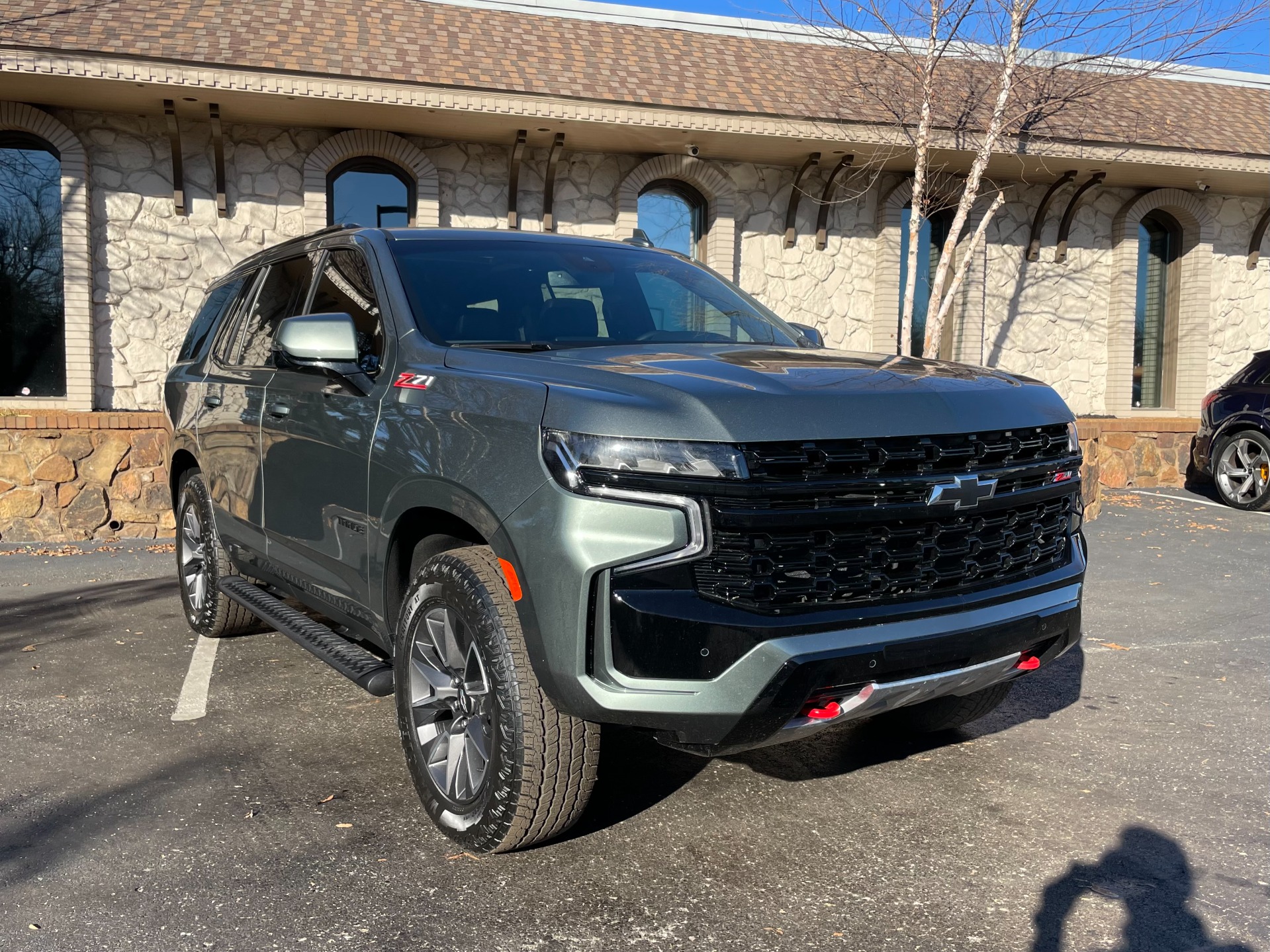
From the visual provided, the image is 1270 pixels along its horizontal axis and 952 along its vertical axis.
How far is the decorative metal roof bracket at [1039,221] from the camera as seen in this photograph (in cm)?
1520

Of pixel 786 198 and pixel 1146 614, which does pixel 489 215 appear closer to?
pixel 786 198

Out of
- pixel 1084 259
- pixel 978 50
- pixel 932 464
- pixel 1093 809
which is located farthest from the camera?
pixel 1084 259

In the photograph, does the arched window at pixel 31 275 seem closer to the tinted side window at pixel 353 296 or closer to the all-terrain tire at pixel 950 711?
the tinted side window at pixel 353 296

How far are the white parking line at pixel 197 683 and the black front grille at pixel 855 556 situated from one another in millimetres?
2866

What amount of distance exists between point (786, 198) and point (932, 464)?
12.4m

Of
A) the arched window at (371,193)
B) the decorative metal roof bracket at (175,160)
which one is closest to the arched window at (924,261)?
the arched window at (371,193)

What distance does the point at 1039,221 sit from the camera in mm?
15734

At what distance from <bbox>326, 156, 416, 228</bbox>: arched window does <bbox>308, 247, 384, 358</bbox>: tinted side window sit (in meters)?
9.38

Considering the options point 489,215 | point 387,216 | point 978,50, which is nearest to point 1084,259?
point 978,50

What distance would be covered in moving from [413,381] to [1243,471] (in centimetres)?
1091

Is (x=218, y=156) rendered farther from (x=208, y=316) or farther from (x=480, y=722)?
(x=480, y=722)

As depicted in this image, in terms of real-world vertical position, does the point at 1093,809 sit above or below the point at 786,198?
below

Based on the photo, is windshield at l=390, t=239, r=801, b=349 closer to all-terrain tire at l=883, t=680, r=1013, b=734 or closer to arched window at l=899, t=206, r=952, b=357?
all-terrain tire at l=883, t=680, r=1013, b=734

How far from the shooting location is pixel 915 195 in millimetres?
12555
